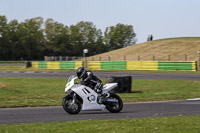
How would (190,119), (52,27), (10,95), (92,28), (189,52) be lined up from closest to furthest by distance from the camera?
(190,119)
(10,95)
(189,52)
(52,27)
(92,28)

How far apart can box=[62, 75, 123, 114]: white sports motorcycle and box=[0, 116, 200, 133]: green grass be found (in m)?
1.82

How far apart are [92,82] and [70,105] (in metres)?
0.96

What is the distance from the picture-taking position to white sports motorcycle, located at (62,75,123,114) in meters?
10.8

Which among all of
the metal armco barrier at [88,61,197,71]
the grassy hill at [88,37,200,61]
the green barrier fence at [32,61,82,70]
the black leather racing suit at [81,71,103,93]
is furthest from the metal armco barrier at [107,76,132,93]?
the grassy hill at [88,37,200,61]

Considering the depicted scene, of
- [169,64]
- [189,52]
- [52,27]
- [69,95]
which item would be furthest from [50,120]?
[52,27]

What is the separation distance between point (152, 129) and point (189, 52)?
56892 millimetres

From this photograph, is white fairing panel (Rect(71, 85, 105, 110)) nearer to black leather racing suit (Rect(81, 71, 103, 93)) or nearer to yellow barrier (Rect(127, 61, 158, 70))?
black leather racing suit (Rect(81, 71, 103, 93))

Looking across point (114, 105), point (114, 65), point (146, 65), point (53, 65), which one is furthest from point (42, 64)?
point (114, 105)

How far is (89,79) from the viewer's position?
11.0 m

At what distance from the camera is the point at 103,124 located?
8672mm

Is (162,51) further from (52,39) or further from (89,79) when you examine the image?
(89,79)

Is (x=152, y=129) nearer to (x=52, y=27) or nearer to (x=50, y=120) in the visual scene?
(x=50, y=120)

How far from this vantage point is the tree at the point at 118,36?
129 m

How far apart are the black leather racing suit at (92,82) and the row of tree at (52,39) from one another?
275 ft
